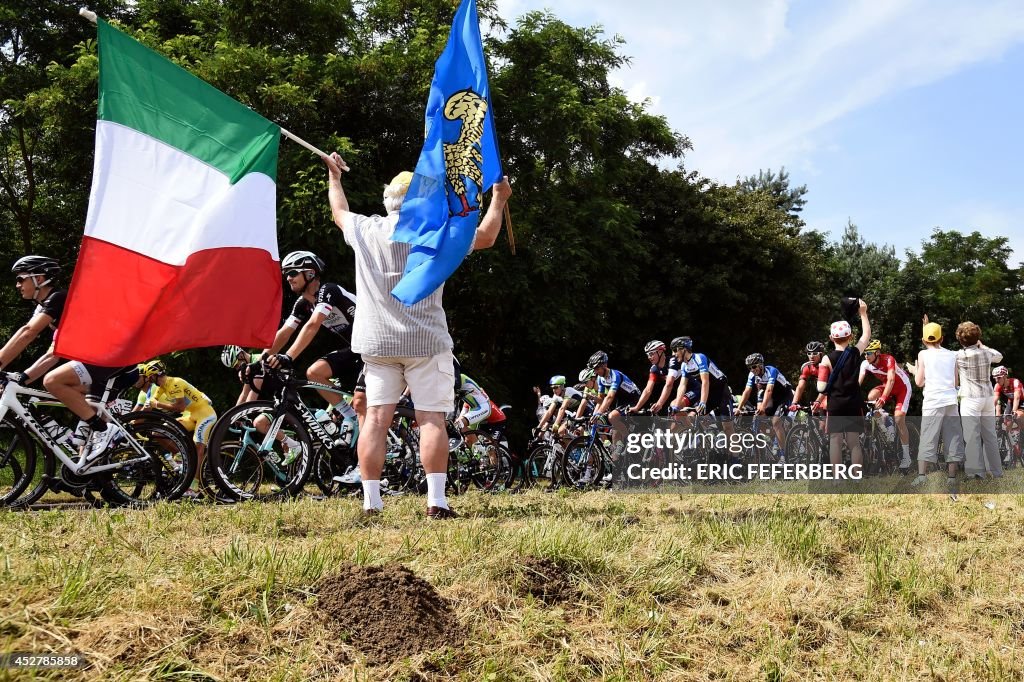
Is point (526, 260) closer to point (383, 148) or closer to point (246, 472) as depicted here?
point (383, 148)

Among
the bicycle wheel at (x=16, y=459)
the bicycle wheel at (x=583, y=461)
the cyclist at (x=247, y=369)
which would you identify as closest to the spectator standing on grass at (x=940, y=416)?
the bicycle wheel at (x=583, y=461)

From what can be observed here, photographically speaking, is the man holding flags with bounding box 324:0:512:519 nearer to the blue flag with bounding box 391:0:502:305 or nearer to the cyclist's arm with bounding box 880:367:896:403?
the blue flag with bounding box 391:0:502:305

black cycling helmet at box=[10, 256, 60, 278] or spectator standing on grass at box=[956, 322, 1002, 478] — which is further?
spectator standing on grass at box=[956, 322, 1002, 478]

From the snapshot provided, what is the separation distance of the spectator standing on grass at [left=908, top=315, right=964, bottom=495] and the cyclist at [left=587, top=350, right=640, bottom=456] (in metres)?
4.48

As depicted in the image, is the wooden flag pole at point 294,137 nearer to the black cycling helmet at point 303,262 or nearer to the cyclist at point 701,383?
the black cycling helmet at point 303,262

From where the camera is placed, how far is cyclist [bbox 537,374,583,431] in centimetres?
1355

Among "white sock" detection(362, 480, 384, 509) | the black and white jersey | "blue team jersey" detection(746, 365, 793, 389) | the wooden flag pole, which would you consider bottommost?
"white sock" detection(362, 480, 384, 509)

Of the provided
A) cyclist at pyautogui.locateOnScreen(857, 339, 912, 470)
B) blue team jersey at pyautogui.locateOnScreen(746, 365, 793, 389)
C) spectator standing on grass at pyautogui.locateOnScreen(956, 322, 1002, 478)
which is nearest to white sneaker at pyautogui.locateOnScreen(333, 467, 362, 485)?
spectator standing on grass at pyautogui.locateOnScreen(956, 322, 1002, 478)

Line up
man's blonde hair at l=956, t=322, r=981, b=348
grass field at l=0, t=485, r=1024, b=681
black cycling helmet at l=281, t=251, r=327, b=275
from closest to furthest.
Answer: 1. grass field at l=0, t=485, r=1024, b=681
2. black cycling helmet at l=281, t=251, r=327, b=275
3. man's blonde hair at l=956, t=322, r=981, b=348

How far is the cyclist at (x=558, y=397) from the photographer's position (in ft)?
44.5

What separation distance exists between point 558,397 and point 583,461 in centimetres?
223

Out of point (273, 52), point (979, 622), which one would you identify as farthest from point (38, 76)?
point (979, 622)

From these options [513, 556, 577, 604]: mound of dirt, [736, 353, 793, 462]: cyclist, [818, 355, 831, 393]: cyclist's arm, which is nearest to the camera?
[513, 556, 577, 604]: mound of dirt

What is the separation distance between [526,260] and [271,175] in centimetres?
1287
